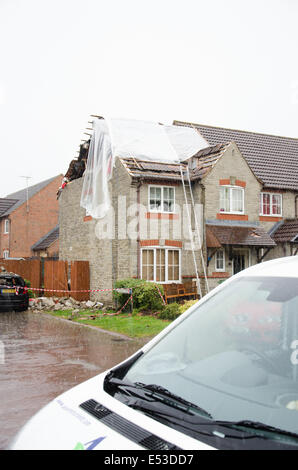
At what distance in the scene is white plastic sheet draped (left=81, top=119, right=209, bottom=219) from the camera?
20.1 metres

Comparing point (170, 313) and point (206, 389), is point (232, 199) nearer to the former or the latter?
point (170, 313)

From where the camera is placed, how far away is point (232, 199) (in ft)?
70.5

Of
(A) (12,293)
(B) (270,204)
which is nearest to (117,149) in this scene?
(A) (12,293)

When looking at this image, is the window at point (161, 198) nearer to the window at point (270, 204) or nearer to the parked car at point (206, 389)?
the window at point (270, 204)

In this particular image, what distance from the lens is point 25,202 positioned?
39.7 metres

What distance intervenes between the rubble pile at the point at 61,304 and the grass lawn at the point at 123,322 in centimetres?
61

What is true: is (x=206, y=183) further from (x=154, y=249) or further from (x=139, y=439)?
(x=139, y=439)

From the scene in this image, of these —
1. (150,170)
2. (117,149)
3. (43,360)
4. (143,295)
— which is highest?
(117,149)

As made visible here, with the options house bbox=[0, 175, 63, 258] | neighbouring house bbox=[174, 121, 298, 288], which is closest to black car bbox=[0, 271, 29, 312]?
neighbouring house bbox=[174, 121, 298, 288]

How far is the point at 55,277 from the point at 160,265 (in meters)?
5.53

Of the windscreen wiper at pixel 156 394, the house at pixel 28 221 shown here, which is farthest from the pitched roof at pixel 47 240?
the windscreen wiper at pixel 156 394
